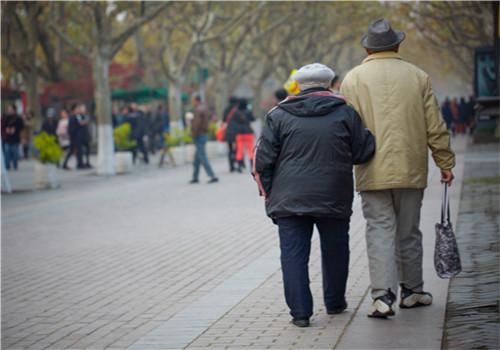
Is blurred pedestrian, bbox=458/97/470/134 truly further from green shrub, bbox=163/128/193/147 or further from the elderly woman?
the elderly woman

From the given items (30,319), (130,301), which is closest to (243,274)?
(130,301)

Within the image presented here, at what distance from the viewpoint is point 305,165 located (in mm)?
6852

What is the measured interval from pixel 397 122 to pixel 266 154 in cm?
86

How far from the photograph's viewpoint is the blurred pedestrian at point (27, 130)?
123 feet

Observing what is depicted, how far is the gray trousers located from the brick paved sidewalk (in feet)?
0.85

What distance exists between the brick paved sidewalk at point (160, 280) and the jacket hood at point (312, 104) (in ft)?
4.42

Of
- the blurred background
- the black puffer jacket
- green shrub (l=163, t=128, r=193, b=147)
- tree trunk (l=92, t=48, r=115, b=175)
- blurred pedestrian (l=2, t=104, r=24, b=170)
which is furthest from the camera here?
green shrub (l=163, t=128, r=193, b=147)

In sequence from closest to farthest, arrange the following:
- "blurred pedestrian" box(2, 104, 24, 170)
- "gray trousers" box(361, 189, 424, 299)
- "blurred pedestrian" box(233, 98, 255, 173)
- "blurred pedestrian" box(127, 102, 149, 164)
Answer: "gray trousers" box(361, 189, 424, 299), "blurred pedestrian" box(233, 98, 255, 173), "blurred pedestrian" box(2, 104, 24, 170), "blurred pedestrian" box(127, 102, 149, 164)

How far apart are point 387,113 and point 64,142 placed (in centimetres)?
2486

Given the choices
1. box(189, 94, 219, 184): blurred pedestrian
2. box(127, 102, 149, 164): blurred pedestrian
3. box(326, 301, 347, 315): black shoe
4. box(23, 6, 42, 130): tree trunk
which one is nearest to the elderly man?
box(326, 301, 347, 315): black shoe

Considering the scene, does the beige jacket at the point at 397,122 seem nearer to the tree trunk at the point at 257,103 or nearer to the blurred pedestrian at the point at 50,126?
the blurred pedestrian at the point at 50,126

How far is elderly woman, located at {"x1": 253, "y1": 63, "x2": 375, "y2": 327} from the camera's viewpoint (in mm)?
6844

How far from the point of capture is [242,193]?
728 inches

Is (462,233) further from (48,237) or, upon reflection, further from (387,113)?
(48,237)
